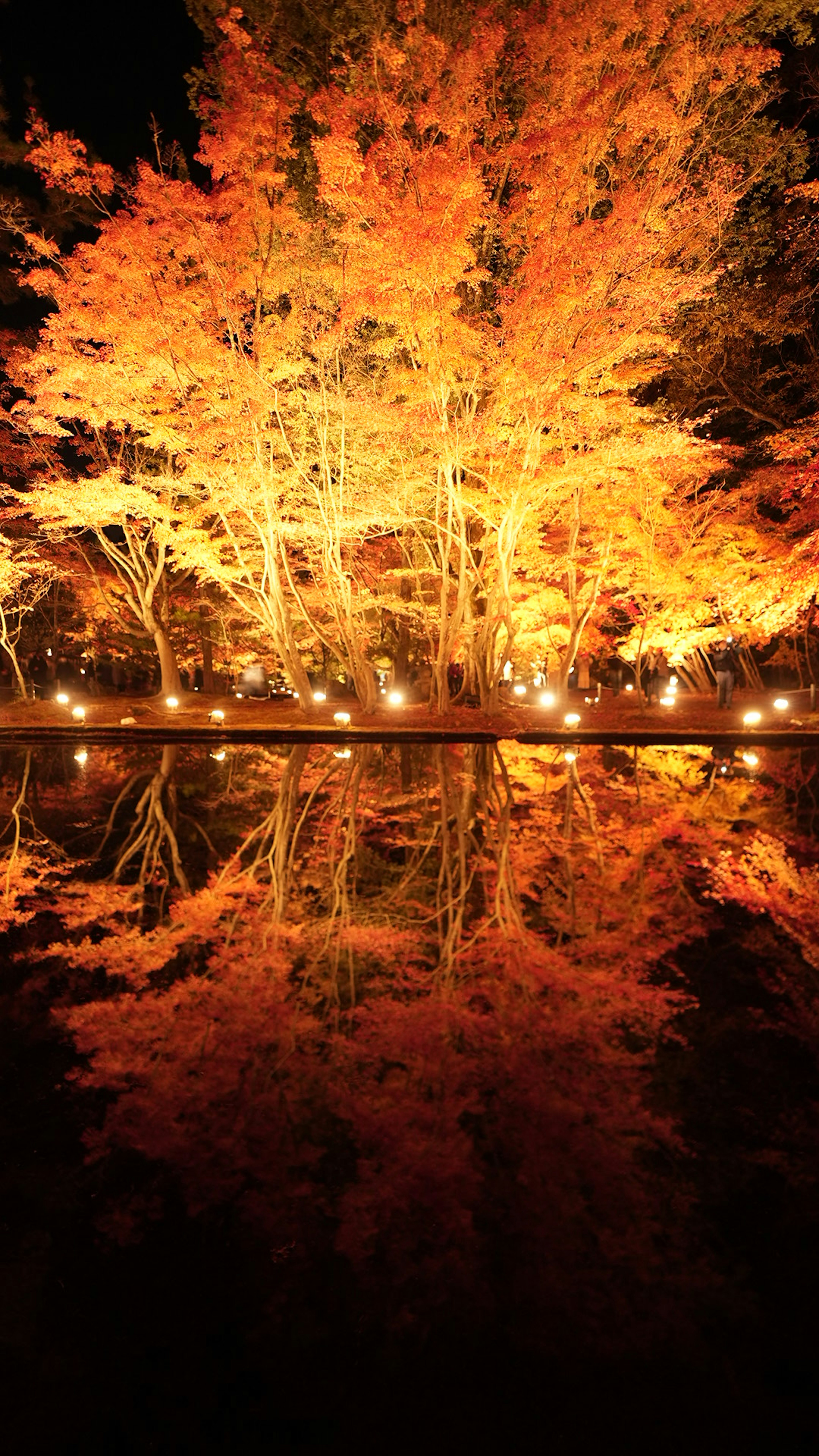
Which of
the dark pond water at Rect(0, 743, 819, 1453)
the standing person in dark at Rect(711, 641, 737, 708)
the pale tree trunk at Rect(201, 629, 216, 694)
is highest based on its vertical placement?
the pale tree trunk at Rect(201, 629, 216, 694)

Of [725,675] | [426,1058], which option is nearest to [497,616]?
[725,675]

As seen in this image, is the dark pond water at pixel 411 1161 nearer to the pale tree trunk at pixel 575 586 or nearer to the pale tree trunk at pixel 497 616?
the pale tree trunk at pixel 497 616

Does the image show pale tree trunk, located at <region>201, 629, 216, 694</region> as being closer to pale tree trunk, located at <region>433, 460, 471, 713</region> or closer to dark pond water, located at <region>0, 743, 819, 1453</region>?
pale tree trunk, located at <region>433, 460, 471, 713</region>

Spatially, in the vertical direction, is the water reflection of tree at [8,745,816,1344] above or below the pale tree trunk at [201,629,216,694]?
below

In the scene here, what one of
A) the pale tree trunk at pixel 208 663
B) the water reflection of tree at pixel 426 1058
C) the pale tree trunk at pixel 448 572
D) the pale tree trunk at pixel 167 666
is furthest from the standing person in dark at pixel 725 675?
the pale tree trunk at pixel 208 663

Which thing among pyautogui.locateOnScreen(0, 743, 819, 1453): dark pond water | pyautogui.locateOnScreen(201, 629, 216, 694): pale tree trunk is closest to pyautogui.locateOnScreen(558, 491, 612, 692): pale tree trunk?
pyautogui.locateOnScreen(0, 743, 819, 1453): dark pond water

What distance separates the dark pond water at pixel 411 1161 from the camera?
5.99 ft

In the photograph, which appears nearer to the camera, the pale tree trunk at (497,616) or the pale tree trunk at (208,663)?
the pale tree trunk at (497,616)

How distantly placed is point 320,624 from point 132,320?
38.0ft

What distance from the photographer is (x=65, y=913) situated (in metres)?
5.12

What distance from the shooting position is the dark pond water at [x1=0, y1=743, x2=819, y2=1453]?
1825 mm

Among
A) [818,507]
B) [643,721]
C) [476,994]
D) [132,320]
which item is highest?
[132,320]

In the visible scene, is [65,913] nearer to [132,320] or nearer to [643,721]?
[132,320]

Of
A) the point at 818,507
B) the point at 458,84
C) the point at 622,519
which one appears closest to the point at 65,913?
the point at 458,84
